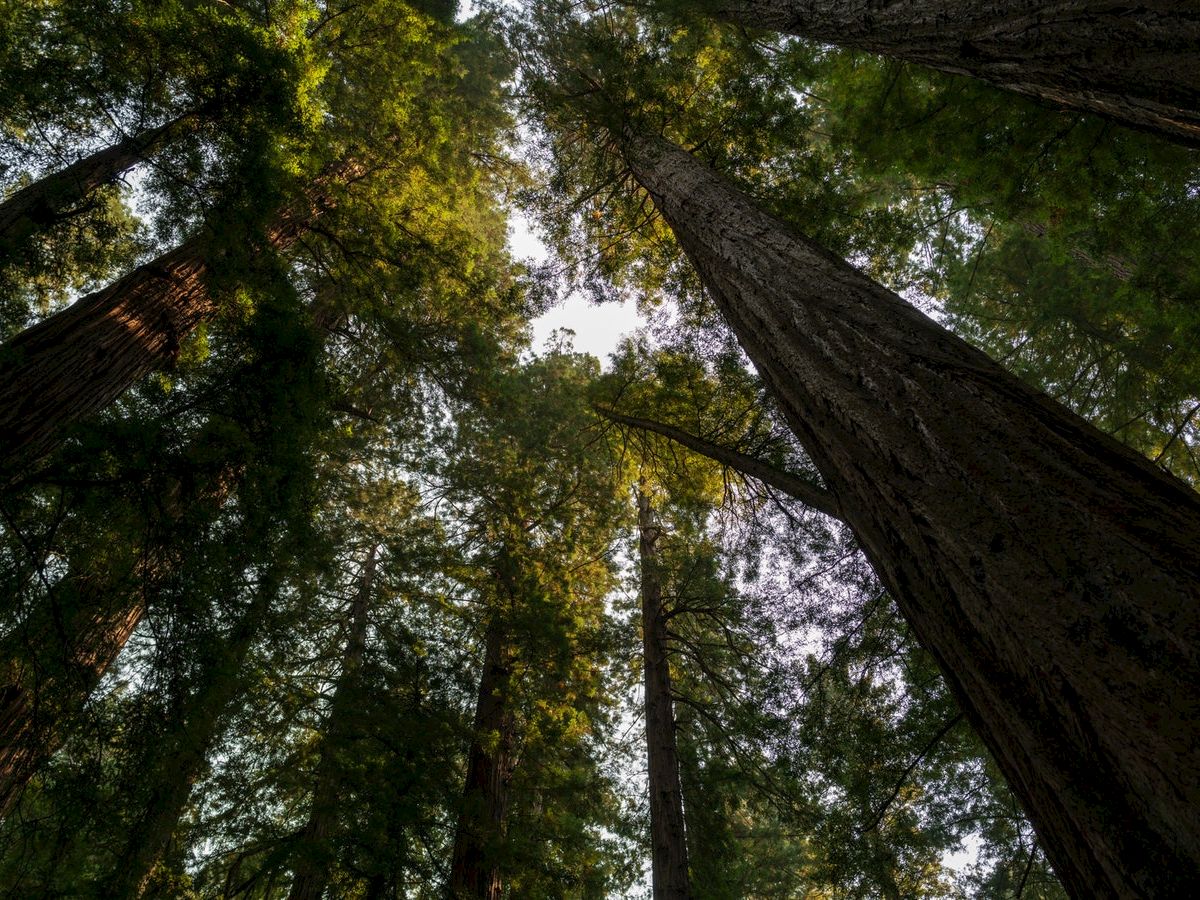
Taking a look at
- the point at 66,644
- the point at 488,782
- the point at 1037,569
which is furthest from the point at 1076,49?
the point at 488,782

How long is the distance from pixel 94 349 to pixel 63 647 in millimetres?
2025

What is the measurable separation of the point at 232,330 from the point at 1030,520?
4204 millimetres

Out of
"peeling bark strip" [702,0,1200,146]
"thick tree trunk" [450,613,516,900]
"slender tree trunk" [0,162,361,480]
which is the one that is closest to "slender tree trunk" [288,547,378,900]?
"thick tree trunk" [450,613,516,900]

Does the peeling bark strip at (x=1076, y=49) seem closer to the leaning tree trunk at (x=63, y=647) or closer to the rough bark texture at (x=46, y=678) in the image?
the leaning tree trunk at (x=63, y=647)

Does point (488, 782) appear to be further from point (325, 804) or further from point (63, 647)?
point (63, 647)

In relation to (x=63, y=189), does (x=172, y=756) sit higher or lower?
lower

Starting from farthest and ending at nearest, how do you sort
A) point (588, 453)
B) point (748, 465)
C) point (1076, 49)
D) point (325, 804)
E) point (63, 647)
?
point (588, 453), point (748, 465), point (325, 804), point (63, 647), point (1076, 49)

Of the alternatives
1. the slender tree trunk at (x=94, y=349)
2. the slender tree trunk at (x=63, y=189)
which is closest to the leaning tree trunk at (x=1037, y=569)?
the slender tree trunk at (x=94, y=349)

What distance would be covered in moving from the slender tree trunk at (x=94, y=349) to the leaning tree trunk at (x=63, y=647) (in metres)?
0.67

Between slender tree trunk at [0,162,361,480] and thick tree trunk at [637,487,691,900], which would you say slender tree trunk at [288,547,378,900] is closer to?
slender tree trunk at [0,162,361,480]

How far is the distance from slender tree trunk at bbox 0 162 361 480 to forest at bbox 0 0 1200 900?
29mm

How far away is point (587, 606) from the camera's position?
8.77 metres

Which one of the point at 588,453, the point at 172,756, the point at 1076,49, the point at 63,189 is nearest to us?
the point at 1076,49

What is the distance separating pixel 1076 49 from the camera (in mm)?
2158
